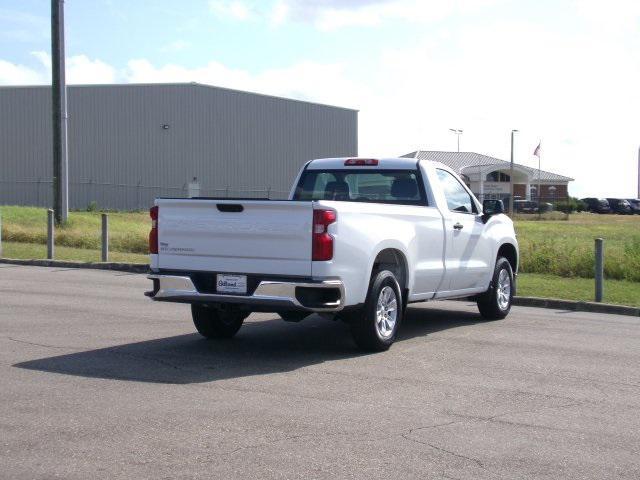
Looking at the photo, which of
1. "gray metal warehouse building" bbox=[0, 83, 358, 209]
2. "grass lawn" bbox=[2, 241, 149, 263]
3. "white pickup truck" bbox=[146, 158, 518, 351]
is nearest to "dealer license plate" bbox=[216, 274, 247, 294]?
"white pickup truck" bbox=[146, 158, 518, 351]

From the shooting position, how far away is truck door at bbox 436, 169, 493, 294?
11.4 meters

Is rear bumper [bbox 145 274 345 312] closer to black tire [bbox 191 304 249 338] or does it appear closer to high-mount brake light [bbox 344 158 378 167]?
black tire [bbox 191 304 249 338]

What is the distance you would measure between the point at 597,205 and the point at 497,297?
86289 mm

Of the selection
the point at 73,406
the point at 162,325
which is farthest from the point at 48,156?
the point at 73,406

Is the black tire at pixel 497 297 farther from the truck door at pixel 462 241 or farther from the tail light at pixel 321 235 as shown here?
the tail light at pixel 321 235

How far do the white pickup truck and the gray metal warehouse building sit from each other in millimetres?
44257

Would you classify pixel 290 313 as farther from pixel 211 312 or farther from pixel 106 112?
pixel 106 112

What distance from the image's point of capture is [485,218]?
489 inches

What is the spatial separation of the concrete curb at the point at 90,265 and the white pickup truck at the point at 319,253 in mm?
8956

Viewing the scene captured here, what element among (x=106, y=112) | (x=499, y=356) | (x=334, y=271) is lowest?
(x=499, y=356)

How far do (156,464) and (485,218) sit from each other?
7.55 m

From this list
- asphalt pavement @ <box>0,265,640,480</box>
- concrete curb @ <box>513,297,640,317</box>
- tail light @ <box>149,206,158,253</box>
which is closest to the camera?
asphalt pavement @ <box>0,265,640,480</box>

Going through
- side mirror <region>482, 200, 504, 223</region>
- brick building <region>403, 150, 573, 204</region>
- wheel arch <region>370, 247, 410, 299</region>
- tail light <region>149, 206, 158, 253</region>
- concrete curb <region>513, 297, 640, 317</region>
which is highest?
brick building <region>403, 150, 573, 204</region>

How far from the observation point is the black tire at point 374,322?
9633 millimetres
